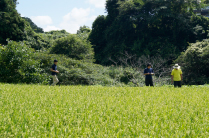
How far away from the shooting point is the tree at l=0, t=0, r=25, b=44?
22.9m

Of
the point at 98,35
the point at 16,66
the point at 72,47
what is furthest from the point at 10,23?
the point at 98,35

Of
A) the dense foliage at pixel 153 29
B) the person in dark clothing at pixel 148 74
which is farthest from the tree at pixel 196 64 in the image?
the person in dark clothing at pixel 148 74

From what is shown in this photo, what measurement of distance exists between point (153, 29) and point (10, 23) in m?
18.7

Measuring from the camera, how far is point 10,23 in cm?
2317

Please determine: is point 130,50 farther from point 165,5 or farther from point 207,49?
point 207,49

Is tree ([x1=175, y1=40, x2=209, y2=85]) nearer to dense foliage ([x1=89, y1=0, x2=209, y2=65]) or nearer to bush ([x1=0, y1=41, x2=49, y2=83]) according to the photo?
dense foliage ([x1=89, y1=0, x2=209, y2=65])

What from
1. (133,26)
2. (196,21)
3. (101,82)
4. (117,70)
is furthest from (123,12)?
(101,82)

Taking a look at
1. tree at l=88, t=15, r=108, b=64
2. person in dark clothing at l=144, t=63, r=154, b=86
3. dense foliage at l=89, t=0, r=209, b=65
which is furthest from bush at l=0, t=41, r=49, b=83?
tree at l=88, t=15, r=108, b=64

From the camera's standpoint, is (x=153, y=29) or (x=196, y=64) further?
(x=153, y=29)

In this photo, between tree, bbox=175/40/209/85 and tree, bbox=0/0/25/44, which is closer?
tree, bbox=175/40/209/85

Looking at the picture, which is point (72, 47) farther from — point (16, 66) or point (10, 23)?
point (16, 66)

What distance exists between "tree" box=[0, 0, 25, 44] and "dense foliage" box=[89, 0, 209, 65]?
1145 cm

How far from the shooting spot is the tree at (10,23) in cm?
2292

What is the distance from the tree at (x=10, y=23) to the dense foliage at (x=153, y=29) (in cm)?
1145
